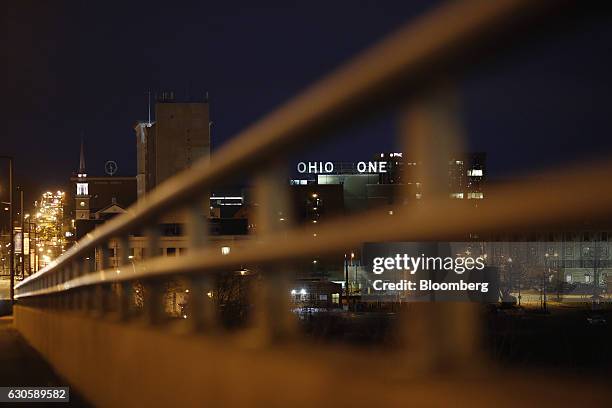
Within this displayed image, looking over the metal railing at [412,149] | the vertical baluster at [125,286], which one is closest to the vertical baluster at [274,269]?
the metal railing at [412,149]

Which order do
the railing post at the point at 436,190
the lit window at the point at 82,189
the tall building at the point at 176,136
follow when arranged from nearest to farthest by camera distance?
the railing post at the point at 436,190
the tall building at the point at 176,136
the lit window at the point at 82,189

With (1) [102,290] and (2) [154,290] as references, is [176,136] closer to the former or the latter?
(1) [102,290]

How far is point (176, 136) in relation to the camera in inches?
4717

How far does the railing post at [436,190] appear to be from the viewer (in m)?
2.10

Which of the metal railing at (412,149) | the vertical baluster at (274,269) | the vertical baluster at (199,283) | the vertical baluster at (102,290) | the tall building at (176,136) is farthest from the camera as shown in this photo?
the tall building at (176,136)

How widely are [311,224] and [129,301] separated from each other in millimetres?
3291

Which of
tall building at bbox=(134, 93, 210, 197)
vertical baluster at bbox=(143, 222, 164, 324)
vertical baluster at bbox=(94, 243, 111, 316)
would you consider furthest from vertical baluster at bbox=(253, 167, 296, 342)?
tall building at bbox=(134, 93, 210, 197)

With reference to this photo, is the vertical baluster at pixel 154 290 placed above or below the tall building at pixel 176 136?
below

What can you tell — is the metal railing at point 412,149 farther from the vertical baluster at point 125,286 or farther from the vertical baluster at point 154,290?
the vertical baluster at point 125,286

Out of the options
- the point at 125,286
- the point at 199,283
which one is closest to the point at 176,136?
the point at 125,286

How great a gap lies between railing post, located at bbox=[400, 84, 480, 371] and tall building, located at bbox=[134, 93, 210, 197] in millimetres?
112423

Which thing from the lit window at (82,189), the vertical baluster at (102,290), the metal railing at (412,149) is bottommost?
the vertical baluster at (102,290)

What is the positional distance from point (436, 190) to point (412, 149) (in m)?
0.12

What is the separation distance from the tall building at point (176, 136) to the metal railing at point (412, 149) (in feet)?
365
